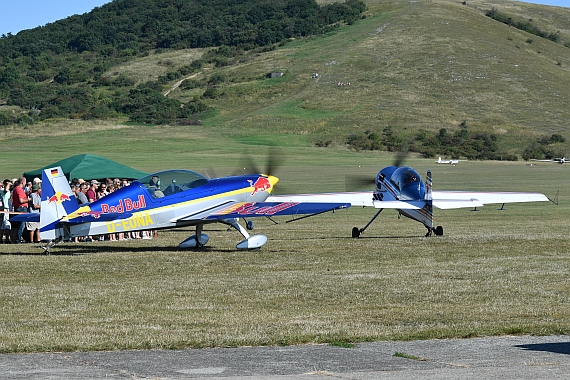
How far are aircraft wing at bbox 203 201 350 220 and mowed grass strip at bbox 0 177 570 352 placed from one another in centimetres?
77

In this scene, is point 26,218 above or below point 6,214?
above

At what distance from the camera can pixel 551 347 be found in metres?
9.33

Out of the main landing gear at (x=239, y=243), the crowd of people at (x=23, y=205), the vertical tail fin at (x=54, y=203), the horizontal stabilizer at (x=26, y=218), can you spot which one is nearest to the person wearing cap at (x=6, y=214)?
the crowd of people at (x=23, y=205)

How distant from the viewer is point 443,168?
229ft

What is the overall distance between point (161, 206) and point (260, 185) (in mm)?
2722

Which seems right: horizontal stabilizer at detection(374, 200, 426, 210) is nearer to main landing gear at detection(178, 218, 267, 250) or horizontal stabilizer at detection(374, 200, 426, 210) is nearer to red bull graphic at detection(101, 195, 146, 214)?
main landing gear at detection(178, 218, 267, 250)

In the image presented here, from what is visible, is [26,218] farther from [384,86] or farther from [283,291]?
[384,86]

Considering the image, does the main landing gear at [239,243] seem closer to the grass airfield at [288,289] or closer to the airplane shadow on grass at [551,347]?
the grass airfield at [288,289]

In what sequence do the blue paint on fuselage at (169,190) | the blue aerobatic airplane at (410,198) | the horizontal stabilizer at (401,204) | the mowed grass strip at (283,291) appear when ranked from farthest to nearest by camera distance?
Result: 1. the blue aerobatic airplane at (410,198)
2. the horizontal stabilizer at (401,204)
3. the blue paint on fuselage at (169,190)
4. the mowed grass strip at (283,291)

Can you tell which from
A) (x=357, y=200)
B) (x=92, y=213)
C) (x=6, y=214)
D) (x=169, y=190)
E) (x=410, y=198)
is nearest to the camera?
(x=92, y=213)

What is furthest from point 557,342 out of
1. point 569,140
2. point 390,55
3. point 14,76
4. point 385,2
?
point 385,2

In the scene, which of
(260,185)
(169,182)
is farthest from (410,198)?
(169,182)

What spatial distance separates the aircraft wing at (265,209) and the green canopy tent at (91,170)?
33.5 feet

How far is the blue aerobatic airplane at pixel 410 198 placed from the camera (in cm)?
2297
